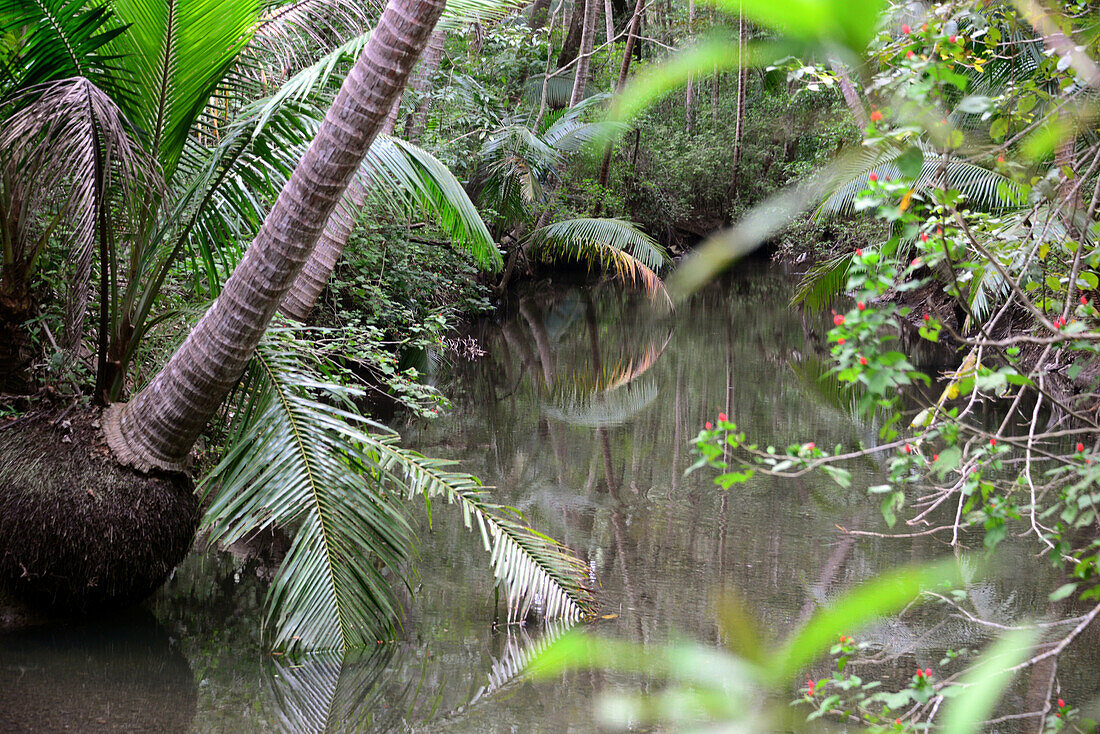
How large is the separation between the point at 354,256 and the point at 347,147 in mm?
6119

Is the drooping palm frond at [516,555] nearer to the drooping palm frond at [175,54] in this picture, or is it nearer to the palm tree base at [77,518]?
the palm tree base at [77,518]

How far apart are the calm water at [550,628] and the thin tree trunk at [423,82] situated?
3450 millimetres

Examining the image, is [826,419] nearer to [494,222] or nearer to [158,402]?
[158,402]

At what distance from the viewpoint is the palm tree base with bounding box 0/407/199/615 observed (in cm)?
365

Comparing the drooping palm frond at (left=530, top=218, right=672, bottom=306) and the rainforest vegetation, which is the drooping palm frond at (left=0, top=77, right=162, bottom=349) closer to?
the rainforest vegetation

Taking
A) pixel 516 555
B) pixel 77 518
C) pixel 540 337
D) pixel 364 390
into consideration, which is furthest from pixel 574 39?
pixel 77 518

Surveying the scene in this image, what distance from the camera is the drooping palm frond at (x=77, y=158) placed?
3504mm

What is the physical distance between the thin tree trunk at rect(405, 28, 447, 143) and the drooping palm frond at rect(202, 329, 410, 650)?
4.92 metres

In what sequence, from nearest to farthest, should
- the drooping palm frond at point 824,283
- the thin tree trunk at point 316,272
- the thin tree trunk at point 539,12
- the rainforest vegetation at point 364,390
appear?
the rainforest vegetation at point 364,390 → the thin tree trunk at point 316,272 → the drooping palm frond at point 824,283 → the thin tree trunk at point 539,12

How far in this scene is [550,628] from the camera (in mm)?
4168

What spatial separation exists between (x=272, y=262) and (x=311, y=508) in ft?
3.35

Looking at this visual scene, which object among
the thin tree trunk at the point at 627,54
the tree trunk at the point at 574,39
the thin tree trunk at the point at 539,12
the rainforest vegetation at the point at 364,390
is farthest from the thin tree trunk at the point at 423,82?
the thin tree trunk at the point at 539,12

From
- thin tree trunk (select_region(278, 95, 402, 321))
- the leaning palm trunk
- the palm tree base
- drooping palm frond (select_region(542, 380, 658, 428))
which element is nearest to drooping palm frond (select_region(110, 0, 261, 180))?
the leaning palm trunk

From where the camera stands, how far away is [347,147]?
3.36m
